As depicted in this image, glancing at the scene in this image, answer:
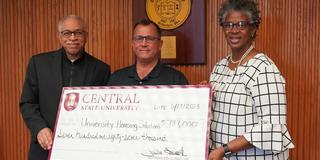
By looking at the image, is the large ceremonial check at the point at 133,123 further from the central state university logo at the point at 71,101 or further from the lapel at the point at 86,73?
the lapel at the point at 86,73

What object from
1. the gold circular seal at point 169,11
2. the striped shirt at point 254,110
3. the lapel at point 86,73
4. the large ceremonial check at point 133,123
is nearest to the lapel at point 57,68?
the lapel at point 86,73

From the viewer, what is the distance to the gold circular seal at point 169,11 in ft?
7.66

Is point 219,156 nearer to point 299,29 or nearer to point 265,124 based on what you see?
point 265,124

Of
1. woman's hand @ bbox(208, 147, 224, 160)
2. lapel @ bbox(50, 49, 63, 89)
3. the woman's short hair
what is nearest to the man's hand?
lapel @ bbox(50, 49, 63, 89)

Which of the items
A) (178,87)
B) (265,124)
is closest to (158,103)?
(178,87)

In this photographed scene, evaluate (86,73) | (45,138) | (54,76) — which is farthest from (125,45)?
(45,138)

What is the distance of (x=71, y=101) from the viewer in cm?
174

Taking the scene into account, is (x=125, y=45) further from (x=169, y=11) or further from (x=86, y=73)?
(x=86, y=73)

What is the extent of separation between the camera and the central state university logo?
1729 millimetres

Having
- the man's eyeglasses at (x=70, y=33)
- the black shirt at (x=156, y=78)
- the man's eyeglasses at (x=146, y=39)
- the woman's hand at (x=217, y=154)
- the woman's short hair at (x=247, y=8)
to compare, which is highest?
the woman's short hair at (x=247, y=8)

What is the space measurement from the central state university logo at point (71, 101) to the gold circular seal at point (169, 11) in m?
0.89

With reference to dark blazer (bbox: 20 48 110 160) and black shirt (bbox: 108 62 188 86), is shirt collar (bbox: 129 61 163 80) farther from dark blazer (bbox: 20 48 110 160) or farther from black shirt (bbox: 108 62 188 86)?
dark blazer (bbox: 20 48 110 160)

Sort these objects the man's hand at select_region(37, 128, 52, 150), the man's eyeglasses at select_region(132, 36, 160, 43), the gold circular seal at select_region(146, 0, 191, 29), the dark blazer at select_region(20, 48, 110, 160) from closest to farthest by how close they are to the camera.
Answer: the man's hand at select_region(37, 128, 52, 150) → the man's eyeglasses at select_region(132, 36, 160, 43) → the dark blazer at select_region(20, 48, 110, 160) → the gold circular seal at select_region(146, 0, 191, 29)

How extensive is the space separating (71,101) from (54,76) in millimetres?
309
